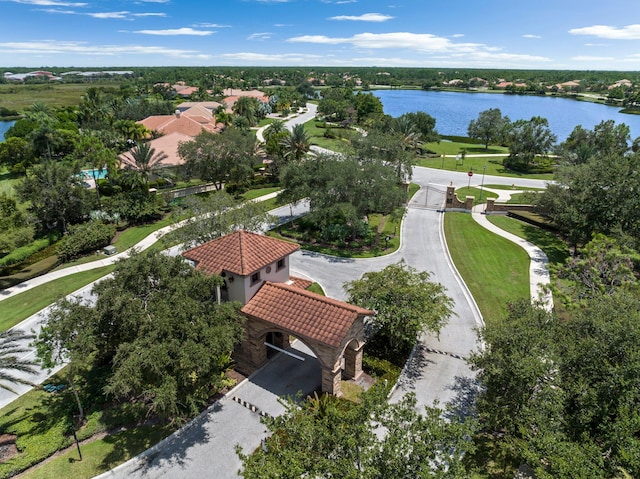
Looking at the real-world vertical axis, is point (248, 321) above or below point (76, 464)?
above

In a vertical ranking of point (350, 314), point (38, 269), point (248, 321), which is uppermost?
point (350, 314)

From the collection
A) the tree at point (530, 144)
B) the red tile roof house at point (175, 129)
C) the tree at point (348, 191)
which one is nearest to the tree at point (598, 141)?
the tree at point (530, 144)

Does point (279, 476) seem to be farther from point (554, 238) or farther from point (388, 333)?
point (554, 238)

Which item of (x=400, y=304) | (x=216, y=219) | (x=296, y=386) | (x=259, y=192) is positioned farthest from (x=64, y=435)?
(x=259, y=192)

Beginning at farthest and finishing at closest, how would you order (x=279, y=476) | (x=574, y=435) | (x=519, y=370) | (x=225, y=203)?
(x=225, y=203) → (x=519, y=370) → (x=574, y=435) → (x=279, y=476)

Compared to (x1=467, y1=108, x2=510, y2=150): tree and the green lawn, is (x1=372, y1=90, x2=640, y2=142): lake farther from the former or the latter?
the green lawn

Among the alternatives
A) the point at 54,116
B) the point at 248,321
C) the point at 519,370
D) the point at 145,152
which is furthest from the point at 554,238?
the point at 54,116

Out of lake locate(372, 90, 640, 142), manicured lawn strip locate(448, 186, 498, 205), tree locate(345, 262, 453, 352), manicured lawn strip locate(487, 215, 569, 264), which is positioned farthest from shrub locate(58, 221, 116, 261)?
lake locate(372, 90, 640, 142)

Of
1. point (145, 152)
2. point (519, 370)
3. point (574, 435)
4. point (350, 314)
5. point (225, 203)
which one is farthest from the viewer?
point (145, 152)

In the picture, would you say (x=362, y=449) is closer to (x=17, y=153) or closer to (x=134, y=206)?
(x=134, y=206)

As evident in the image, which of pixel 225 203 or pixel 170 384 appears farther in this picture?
pixel 225 203
